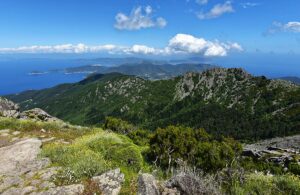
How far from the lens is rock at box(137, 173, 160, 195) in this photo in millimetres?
12352

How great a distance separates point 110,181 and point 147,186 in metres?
2.18

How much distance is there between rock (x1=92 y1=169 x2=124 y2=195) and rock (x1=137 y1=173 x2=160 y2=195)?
4.08 feet

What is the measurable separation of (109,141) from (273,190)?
10016 mm

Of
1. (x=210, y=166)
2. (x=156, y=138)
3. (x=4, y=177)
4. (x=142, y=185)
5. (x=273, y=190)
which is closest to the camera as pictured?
(x=142, y=185)

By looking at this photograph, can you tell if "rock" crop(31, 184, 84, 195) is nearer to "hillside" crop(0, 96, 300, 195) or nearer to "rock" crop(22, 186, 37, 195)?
"hillside" crop(0, 96, 300, 195)

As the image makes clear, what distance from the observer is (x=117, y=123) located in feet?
333

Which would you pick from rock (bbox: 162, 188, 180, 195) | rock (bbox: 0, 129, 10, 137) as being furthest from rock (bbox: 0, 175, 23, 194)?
rock (bbox: 0, 129, 10, 137)

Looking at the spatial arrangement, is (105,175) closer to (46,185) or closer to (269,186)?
(46,185)

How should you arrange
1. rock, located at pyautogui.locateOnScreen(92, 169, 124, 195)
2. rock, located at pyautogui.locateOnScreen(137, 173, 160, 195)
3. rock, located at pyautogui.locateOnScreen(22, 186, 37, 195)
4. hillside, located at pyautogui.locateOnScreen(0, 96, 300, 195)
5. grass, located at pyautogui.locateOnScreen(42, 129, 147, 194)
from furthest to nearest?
grass, located at pyautogui.locateOnScreen(42, 129, 147, 194) → rock, located at pyautogui.locateOnScreen(22, 186, 37, 195) → rock, located at pyautogui.locateOnScreen(92, 169, 124, 195) → hillside, located at pyautogui.locateOnScreen(0, 96, 300, 195) → rock, located at pyautogui.locateOnScreen(137, 173, 160, 195)

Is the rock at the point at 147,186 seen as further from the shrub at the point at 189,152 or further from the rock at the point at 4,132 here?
the rock at the point at 4,132

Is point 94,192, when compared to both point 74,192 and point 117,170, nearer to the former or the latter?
point 74,192

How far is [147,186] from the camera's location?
1248cm

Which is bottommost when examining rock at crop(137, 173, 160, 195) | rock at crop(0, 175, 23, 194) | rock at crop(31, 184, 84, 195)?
rock at crop(0, 175, 23, 194)

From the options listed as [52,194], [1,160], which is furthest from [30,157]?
[52,194]
